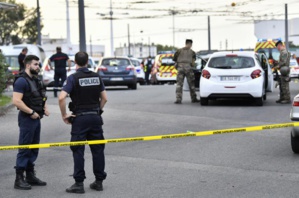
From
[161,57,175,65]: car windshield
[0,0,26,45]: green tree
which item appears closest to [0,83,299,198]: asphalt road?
[161,57,175,65]: car windshield

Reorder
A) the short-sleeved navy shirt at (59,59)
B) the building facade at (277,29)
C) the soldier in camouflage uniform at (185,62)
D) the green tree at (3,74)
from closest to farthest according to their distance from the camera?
the soldier in camouflage uniform at (185,62) < the green tree at (3,74) < the short-sleeved navy shirt at (59,59) < the building facade at (277,29)

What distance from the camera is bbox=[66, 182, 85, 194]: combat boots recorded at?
766 cm

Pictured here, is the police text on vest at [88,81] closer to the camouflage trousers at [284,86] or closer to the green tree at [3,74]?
the camouflage trousers at [284,86]

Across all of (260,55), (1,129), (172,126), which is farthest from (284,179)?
(260,55)

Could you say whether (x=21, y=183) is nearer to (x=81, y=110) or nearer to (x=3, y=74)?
(x=81, y=110)

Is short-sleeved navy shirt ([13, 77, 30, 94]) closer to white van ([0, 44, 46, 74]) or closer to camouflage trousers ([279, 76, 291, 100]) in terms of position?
camouflage trousers ([279, 76, 291, 100])

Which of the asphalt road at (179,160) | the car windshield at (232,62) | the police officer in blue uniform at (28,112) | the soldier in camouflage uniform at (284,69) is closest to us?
the asphalt road at (179,160)

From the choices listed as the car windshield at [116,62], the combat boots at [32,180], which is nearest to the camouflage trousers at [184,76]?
the car windshield at [116,62]

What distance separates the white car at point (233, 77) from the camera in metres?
17.6

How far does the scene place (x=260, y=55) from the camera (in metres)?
20.1

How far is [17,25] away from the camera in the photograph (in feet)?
245

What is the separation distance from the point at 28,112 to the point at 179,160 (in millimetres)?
2750

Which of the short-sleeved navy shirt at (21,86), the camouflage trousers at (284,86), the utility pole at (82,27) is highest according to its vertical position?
the utility pole at (82,27)

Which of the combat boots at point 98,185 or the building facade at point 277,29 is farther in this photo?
the building facade at point 277,29
